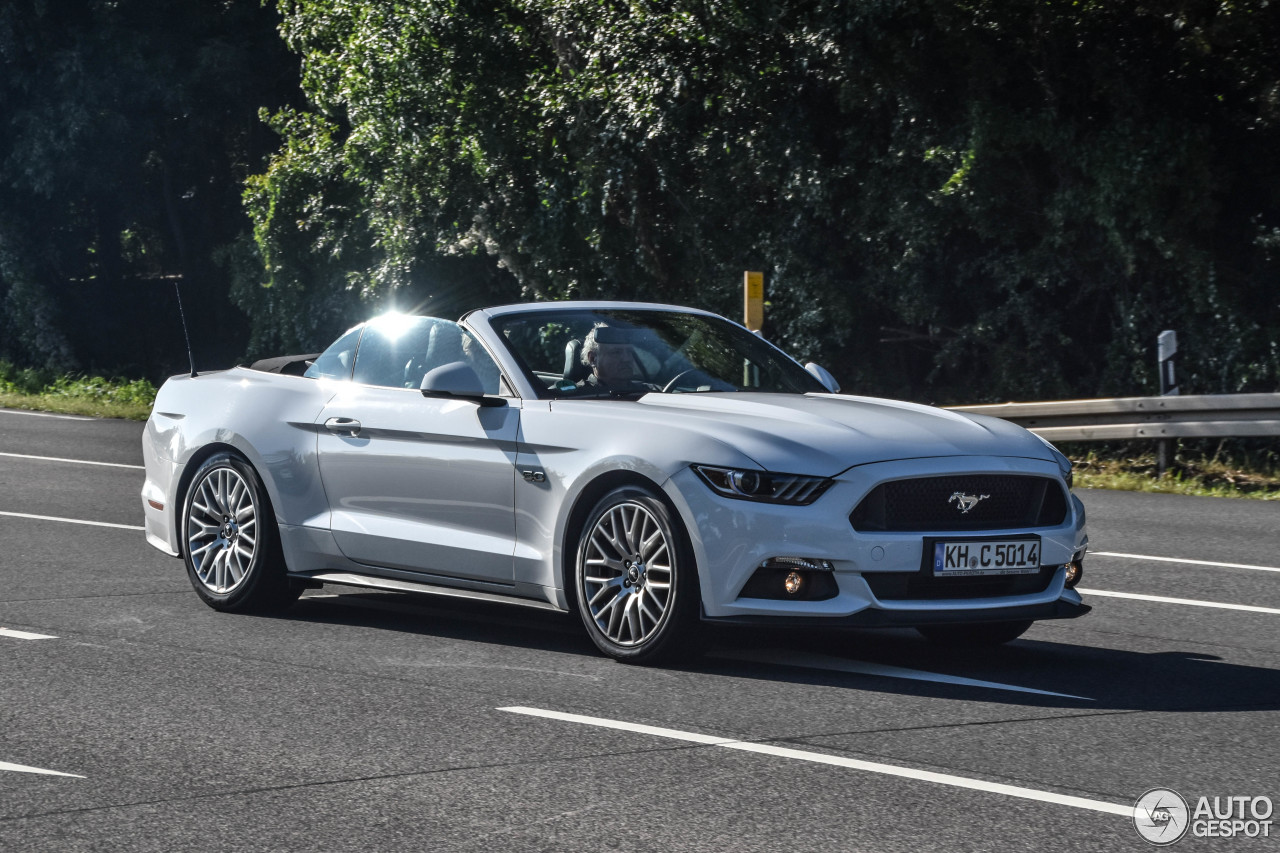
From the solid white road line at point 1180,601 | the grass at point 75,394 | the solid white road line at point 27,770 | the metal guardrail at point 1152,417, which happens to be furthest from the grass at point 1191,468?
the grass at point 75,394

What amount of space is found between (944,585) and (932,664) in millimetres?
627

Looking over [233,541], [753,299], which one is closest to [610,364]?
[233,541]

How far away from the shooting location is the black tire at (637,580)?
6.88 metres

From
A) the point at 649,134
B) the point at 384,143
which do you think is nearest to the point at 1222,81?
the point at 649,134

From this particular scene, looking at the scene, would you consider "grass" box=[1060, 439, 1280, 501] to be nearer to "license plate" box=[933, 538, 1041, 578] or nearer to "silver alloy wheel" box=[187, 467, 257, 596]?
"license plate" box=[933, 538, 1041, 578]

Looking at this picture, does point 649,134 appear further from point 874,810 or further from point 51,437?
point 874,810

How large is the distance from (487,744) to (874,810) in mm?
1434

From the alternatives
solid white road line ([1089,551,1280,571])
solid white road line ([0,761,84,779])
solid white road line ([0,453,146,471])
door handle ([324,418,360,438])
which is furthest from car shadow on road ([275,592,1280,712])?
solid white road line ([0,453,146,471])

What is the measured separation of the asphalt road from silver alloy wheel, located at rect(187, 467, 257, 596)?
9.9 inches

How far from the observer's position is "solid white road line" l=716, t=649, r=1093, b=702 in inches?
267

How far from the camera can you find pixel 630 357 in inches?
315

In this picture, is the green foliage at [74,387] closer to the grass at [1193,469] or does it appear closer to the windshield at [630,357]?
the grass at [1193,469]

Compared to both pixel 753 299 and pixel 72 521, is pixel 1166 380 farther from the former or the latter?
pixel 72 521

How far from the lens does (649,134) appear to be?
66.1 feet
